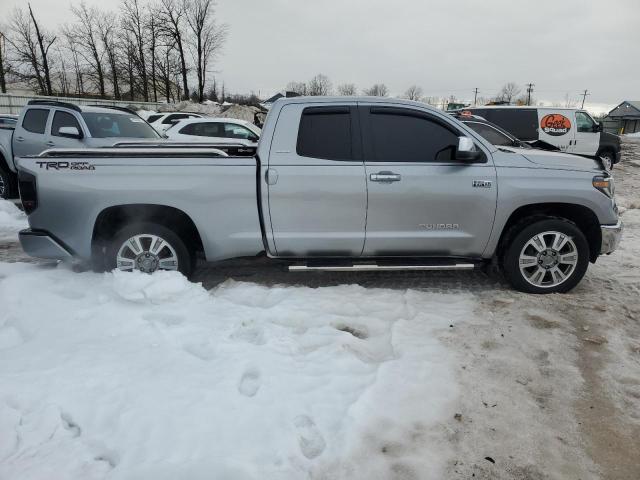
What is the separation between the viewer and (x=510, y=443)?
2.43 m

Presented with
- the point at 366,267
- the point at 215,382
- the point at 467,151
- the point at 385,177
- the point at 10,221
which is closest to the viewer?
the point at 215,382

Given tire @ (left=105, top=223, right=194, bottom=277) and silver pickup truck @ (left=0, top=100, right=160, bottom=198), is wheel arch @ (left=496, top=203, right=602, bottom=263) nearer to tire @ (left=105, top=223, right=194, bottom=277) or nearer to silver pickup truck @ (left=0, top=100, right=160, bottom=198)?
tire @ (left=105, top=223, right=194, bottom=277)

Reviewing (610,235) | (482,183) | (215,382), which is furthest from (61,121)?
(610,235)

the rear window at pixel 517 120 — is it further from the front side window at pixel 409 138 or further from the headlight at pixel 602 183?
the front side window at pixel 409 138

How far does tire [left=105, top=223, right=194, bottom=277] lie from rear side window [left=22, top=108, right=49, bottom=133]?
6.02m

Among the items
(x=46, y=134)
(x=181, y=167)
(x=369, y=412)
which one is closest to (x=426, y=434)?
(x=369, y=412)

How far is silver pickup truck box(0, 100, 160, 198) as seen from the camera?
8156 mm

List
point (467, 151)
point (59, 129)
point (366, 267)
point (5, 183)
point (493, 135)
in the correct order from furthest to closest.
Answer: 1. point (493, 135)
2. point (5, 183)
3. point (59, 129)
4. point (366, 267)
5. point (467, 151)

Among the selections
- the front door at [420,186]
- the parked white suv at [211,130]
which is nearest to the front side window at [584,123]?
the parked white suv at [211,130]

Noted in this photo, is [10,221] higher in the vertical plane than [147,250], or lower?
lower

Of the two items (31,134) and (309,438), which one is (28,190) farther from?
(31,134)

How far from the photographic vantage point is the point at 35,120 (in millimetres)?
8773

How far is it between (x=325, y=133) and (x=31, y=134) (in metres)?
7.32

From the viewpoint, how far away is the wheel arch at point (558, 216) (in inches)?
169
